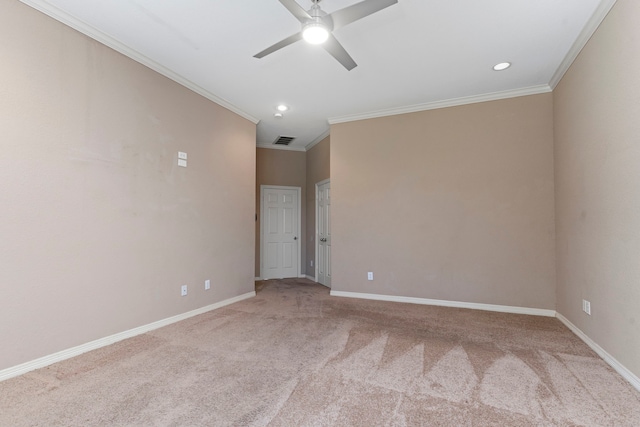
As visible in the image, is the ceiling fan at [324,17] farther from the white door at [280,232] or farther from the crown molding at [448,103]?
the white door at [280,232]

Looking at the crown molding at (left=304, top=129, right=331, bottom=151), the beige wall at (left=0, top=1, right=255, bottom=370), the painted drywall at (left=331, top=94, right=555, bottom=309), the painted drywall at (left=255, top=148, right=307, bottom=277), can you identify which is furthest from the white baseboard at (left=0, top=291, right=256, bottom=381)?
the crown molding at (left=304, top=129, right=331, bottom=151)

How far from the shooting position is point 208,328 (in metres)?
3.21

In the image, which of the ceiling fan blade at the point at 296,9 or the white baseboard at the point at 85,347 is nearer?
the ceiling fan blade at the point at 296,9

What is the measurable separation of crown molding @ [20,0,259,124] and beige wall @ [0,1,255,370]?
2.5 inches

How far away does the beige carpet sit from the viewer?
5.64 ft

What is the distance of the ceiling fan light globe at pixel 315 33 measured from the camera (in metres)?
2.00

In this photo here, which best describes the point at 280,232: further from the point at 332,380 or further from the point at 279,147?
the point at 332,380

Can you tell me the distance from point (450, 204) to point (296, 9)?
3226 mm

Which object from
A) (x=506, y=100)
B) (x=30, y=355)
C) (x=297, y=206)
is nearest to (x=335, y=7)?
(x=506, y=100)

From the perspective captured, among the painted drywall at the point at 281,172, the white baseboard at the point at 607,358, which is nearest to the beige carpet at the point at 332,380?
the white baseboard at the point at 607,358

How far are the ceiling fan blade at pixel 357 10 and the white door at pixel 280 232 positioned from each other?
449cm

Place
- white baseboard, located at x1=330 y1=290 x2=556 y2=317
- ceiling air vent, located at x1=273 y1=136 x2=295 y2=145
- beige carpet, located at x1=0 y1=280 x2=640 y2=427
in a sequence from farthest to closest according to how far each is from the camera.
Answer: ceiling air vent, located at x1=273 y1=136 x2=295 y2=145, white baseboard, located at x1=330 y1=290 x2=556 y2=317, beige carpet, located at x1=0 y1=280 x2=640 y2=427

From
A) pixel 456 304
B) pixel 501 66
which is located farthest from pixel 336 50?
pixel 456 304

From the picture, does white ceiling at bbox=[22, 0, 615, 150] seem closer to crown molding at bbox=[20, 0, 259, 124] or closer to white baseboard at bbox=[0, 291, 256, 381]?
crown molding at bbox=[20, 0, 259, 124]
